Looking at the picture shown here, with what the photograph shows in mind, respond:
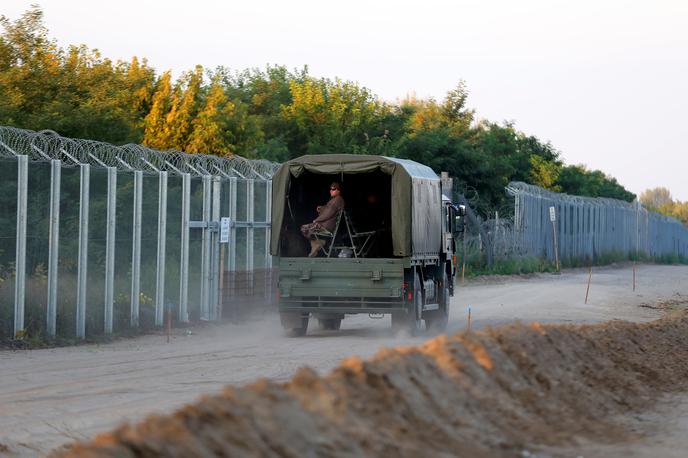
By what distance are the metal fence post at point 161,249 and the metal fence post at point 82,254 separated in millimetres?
2495

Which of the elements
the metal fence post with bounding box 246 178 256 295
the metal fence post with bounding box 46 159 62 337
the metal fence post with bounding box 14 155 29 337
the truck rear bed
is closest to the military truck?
the truck rear bed

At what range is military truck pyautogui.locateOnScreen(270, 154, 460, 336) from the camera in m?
20.4

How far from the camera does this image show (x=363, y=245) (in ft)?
71.9

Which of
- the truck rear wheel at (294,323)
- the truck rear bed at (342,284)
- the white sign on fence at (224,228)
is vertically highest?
the white sign on fence at (224,228)

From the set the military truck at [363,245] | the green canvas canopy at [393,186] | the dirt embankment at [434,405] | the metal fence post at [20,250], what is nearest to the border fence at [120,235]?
the metal fence post at [20,250]

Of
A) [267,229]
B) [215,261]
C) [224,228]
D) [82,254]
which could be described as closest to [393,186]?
[224,228]

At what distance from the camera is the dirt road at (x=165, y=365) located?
11.0m

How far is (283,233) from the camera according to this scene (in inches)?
862

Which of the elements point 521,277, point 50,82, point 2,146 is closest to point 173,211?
point 2,146

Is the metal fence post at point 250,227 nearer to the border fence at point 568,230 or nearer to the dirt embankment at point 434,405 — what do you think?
the dirt embankment at point 434,405

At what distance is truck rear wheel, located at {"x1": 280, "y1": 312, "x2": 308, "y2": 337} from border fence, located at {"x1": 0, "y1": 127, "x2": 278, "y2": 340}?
7.99ft

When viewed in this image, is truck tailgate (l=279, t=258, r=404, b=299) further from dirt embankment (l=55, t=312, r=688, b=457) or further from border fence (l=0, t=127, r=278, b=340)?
dirt embankment (l=55, t=312, r=688, b=457)

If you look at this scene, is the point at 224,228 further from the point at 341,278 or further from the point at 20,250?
the point at 20,250

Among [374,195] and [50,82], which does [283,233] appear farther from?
[50,82]
